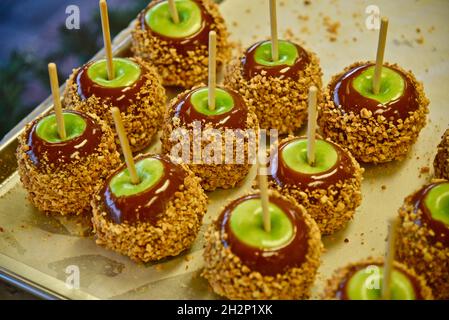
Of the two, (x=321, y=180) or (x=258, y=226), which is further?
(x=321, y=180)

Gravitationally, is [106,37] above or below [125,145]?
above

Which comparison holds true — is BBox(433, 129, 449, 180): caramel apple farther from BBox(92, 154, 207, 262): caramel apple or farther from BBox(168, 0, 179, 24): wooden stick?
BBox(168, 0, 179, 24): wooden stick

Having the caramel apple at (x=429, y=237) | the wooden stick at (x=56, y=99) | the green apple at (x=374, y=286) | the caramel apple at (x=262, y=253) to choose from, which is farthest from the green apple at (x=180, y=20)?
the green apple at (x=374, y=286)

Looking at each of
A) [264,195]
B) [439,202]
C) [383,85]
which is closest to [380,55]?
[383,85]

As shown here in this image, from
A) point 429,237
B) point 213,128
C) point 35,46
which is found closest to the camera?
point 429,237

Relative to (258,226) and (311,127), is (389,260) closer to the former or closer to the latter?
(258,226)

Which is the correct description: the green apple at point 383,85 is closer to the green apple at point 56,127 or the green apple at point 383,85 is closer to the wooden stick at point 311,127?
the wooden stick at point 311,127
